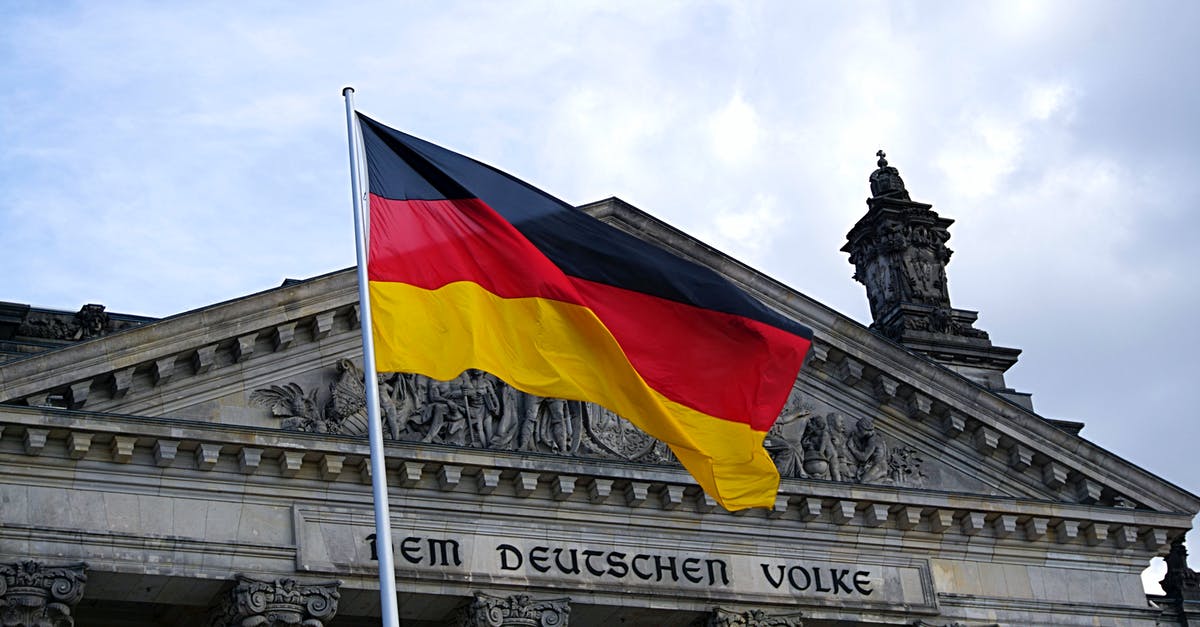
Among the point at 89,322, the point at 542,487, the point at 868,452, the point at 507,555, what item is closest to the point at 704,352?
the point at 507,555

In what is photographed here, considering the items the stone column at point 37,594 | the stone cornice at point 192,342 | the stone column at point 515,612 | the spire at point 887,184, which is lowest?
the stone column at point 515,612

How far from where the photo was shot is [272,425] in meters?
28.5

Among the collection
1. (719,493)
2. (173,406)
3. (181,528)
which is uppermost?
(173,406)

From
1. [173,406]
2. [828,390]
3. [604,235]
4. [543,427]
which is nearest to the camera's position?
[604,235]

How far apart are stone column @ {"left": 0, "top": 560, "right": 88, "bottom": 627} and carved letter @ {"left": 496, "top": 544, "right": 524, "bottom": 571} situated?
20.6 feet

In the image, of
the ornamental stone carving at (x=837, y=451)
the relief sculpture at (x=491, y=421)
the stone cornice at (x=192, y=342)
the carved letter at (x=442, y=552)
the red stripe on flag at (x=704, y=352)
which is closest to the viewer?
the red stripe on flag at (x=704, y=352)

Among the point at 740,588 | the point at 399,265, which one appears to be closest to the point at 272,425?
the point at 740,588

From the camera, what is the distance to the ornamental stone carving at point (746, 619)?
29.7 metres

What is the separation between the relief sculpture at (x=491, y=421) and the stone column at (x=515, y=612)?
2.39 m

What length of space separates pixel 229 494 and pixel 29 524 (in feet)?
9.48

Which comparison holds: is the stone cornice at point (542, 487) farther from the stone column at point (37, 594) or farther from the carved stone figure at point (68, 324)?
the carved stone figure at point (68, 324)

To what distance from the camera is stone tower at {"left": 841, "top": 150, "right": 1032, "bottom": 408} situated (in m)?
35.8

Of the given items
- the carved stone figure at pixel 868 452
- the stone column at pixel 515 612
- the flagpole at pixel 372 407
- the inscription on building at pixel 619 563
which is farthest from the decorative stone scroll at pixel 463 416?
the flagpole at pixel 372 407

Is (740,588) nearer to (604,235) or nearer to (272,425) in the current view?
(272,425)
